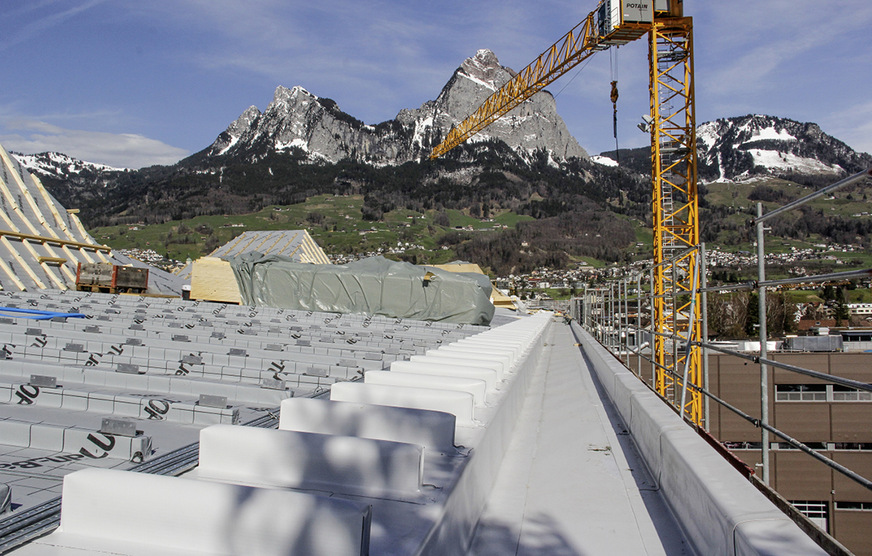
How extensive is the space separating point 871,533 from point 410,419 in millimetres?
16128

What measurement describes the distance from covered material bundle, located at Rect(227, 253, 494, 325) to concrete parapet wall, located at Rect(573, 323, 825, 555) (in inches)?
522

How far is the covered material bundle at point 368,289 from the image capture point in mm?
18031

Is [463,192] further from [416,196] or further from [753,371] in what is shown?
[753,371]

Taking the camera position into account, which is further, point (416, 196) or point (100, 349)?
point (416, 196)

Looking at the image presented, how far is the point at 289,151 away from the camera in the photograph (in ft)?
600

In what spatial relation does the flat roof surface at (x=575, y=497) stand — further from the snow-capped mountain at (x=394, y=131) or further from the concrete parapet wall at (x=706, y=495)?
the snow-capped mountain at (x=394, y=131)

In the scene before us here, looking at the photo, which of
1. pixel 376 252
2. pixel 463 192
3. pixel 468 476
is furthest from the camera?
pixel 463 192

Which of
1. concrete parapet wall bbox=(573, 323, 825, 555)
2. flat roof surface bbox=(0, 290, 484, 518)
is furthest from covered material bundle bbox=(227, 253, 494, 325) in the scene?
concrete parapet wall bbox=(573, 323, 825, 555)

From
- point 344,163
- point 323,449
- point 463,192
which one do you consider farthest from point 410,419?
point 344,163

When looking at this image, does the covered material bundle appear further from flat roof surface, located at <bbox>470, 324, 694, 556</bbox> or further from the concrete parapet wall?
the concrete parapet wall

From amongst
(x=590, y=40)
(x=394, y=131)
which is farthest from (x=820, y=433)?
(x=394, y=131)

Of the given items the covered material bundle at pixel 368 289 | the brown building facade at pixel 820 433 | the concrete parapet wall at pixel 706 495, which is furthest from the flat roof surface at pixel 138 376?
the brown building facade at pixel 820 433

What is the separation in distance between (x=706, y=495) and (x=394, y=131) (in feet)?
664

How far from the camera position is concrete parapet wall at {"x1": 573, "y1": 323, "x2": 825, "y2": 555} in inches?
78.7
